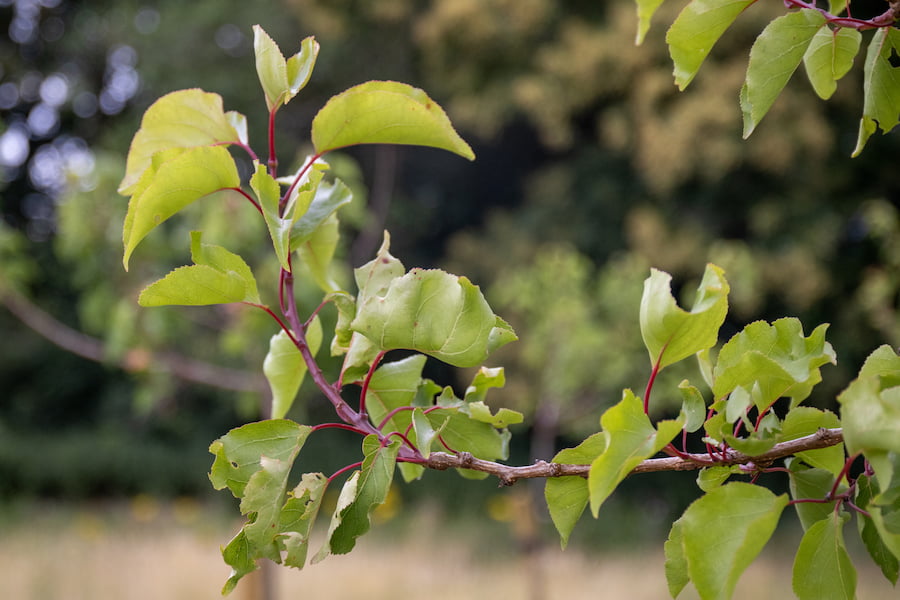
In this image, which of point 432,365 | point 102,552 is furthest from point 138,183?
point 432,365

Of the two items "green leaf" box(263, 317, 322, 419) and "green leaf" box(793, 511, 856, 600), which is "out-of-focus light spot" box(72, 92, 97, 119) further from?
"green leaf" box(793, 511, 856, 600)

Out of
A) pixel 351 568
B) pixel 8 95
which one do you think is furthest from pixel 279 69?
pixel 8 95

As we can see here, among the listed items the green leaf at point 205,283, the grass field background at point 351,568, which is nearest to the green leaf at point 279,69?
the green leaf at point 205,283

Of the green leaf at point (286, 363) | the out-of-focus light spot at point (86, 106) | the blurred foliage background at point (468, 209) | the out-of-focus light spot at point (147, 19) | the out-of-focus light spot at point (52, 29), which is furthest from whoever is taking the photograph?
the out-of-focus light spot at point (52, 29)

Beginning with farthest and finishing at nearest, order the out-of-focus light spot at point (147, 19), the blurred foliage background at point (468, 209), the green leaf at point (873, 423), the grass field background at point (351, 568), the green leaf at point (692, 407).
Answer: the out-of-focus light spot at point (147, 19)
the grass field background at point (351, 568)
the blurred foliage background at point (468, 209)
the green leaf at point (692, 407)
the green leaf at point (873, 423)

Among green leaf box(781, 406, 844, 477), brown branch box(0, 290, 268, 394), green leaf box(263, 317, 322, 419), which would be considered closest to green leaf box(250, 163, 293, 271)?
green leaf box(263, 317, 322, 419)

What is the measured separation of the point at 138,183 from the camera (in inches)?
20.4

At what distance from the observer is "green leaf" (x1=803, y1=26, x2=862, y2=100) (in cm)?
53

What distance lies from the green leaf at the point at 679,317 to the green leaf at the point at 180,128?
1.03 feet

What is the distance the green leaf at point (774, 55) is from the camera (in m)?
0.51

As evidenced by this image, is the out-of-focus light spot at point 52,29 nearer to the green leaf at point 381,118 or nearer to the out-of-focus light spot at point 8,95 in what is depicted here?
the out-of-focus light spot at point 8,95

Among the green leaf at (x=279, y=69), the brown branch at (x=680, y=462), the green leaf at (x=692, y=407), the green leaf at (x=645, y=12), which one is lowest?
the brown branch at (x=680, y=462)

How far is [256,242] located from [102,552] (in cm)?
264

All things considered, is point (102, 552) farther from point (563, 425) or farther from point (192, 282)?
point (192, 282)
